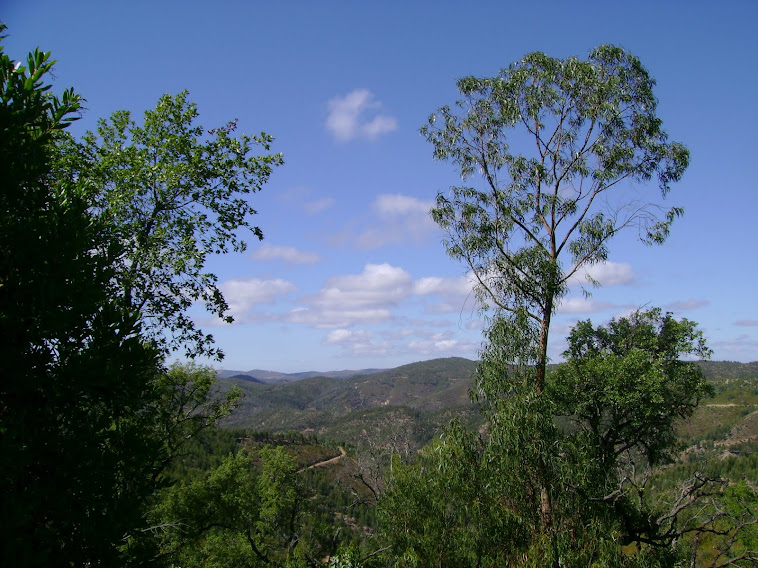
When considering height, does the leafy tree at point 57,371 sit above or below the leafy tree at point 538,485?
above

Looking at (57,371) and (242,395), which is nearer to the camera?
(57,371)

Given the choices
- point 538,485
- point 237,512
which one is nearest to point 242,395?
point 237,512

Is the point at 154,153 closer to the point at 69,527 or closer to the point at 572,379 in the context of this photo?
the point at 69,527

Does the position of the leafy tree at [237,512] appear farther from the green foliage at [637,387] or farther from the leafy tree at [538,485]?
the green foliage at [637,387]

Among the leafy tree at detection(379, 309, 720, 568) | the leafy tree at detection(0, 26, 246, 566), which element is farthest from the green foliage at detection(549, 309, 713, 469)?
the leafy tree at detection(0, 26, 246, 566)

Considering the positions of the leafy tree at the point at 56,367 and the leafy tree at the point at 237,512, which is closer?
the leafy tree at the point at 56,367

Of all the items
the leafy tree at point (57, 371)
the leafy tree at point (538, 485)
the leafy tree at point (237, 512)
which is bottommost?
the leafy tree at point (237, 512)

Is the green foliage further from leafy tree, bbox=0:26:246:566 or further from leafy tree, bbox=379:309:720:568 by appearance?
leafy tree, bbox=0:26:246:566

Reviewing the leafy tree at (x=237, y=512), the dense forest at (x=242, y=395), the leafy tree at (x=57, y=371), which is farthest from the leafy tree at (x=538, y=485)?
the leafy tree at (x=57, y=371)

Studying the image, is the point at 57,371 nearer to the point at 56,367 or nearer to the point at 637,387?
the point at 56,367

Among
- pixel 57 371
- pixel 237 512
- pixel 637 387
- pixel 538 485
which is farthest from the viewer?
pixel 237 512

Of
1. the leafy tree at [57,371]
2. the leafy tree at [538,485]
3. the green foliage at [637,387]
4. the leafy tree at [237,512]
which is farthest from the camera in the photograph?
the leafy tree at [237,512]

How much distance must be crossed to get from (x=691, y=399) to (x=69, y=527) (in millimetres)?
16889

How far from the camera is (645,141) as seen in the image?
39.6ft
